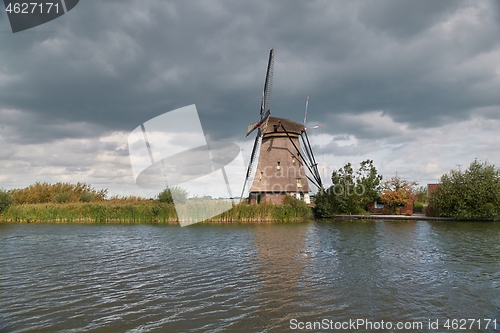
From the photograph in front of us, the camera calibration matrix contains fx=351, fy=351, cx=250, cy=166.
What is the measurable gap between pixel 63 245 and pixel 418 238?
15879 millimetres

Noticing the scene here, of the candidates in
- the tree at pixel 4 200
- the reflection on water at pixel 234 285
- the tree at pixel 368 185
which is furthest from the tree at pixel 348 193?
the tree at pixel 4 200

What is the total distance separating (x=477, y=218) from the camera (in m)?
27.5

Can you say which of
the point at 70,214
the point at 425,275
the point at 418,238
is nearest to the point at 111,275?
the point at 425,275

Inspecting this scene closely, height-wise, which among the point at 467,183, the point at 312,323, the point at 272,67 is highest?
the point at 272,67

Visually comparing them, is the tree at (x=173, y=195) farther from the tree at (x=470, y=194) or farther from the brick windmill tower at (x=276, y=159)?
the tree at (x=470, y=194)

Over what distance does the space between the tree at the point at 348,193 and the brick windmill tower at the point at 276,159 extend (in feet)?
6.41

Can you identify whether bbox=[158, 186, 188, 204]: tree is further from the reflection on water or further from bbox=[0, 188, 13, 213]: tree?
the reflection on water

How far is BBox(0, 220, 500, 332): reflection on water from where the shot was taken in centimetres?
611

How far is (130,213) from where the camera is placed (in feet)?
88.7

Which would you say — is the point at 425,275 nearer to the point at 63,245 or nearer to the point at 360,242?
the point at 360,242

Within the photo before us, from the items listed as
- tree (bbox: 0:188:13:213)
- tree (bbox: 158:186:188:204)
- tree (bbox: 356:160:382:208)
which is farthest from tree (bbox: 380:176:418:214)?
tree (bbox: 0:188:13:213)

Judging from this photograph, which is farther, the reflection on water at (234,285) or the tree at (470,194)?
the tree at (470,194)

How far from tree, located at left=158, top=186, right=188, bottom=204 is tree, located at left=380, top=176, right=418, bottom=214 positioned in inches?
738

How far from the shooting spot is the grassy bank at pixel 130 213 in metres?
26.0
